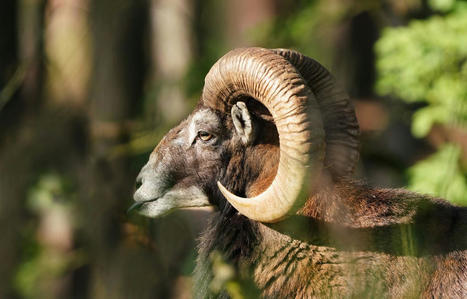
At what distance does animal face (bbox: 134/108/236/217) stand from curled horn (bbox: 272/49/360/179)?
0.79 metres

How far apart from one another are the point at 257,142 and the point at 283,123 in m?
0.70

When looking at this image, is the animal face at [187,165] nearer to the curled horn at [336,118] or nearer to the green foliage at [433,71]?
the curled horn at [336,118]

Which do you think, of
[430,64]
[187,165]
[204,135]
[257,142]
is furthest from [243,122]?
[430,64]

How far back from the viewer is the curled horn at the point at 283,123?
5.99m

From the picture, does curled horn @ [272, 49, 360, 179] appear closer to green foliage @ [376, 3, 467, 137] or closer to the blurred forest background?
the blurred forest background

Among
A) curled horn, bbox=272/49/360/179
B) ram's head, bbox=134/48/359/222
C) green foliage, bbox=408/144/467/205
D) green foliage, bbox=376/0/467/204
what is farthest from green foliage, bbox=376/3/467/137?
ram's head, bbox=134/48/359/222

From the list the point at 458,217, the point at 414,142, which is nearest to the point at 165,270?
the point at 458,217

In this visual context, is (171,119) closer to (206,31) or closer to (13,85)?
(13,85)

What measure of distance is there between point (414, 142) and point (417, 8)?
527cm

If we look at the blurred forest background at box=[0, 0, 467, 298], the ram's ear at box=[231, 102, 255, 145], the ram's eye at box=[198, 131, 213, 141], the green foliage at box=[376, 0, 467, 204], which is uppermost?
the ram's ear at box=[231, 102, 255, 145]

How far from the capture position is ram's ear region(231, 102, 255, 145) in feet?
21.9

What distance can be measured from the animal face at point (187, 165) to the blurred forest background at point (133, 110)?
3.10 m

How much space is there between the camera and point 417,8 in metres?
12.6

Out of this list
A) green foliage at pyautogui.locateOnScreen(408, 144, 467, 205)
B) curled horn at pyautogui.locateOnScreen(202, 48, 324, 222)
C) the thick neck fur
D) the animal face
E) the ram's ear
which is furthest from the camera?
green foliage at pyautogui.locateOnScreen(408, 144, 467, 205)
